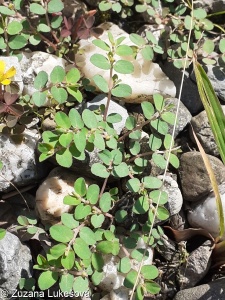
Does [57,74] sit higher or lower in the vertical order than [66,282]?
higher

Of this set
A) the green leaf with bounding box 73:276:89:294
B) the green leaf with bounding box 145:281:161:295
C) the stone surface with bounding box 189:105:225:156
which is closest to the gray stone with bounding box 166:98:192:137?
the stone surface with bounding box 189:105:225:156

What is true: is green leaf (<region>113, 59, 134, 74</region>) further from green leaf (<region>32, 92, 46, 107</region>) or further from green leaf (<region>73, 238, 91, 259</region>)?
green leaf (<region>73, 238, 91, 259</region>)

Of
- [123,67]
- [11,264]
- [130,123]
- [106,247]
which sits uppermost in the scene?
[123,67]

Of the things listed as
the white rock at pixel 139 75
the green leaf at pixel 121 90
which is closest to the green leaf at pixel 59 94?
the green leaf at pixel 121 90

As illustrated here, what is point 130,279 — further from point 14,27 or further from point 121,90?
point 14,27

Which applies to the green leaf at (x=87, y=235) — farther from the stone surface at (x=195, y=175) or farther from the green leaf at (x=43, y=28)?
the green leaf at (x=43, y=28)

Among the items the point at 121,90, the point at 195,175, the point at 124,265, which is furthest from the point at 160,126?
the point at 124,265
